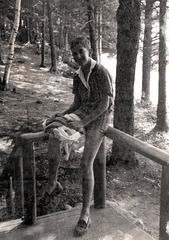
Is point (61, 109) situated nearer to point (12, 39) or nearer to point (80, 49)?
point (12, 39)

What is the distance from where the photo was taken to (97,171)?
12.8ft

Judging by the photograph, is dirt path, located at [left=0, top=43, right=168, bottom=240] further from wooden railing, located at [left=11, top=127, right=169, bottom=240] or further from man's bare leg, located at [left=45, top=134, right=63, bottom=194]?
man's bare leg, located at [left=45, top=134, right=63, bottom=194]

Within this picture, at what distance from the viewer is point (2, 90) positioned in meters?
15.4

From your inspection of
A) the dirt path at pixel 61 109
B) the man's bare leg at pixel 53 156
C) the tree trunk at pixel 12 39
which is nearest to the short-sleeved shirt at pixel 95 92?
the man's bare leg at pixel 53 156

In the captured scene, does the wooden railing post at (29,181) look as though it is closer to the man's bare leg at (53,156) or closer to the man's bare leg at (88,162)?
the man's bare leg at (53,156)

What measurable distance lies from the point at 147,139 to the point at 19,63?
14958 millimetres

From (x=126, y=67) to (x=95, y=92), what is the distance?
462cm

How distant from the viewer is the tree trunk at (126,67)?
24.2 feet

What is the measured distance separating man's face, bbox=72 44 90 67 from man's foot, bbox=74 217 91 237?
1.83 meters

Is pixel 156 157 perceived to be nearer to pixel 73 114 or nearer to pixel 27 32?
pixel 73 114

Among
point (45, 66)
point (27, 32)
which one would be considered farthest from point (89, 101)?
point (27, 32)

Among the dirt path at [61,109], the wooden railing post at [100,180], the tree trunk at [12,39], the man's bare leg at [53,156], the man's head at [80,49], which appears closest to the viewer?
the man's head at [80,49]

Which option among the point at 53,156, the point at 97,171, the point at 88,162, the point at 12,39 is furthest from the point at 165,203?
the point at 12,39

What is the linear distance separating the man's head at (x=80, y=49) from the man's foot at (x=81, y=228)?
6.03ft
